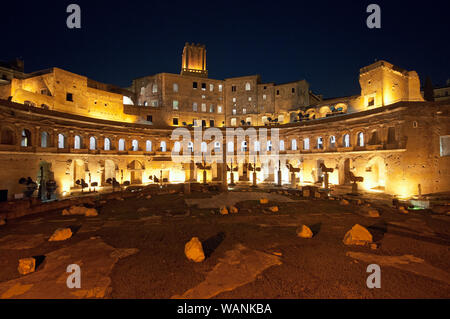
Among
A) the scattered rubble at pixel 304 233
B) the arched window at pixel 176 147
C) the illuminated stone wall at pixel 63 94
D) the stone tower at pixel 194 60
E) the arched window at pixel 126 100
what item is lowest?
the scattered rubble at pixel 304 233

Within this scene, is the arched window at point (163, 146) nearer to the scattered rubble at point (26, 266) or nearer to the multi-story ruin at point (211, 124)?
the multi-story ruin at point (211, 124)

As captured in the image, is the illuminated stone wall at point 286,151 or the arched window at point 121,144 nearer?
the illuminated stone wall at point 286,151

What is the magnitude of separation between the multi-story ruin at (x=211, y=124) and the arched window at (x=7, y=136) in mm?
104

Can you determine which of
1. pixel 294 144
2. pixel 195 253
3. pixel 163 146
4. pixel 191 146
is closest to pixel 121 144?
pixel 163 146

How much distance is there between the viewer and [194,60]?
150 feet

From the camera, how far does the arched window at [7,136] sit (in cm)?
2222

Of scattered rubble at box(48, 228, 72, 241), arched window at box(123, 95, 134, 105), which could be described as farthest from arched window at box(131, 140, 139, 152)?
scattered rubble at box(48, 228, 72, 241)

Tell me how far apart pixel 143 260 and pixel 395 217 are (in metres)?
13.8

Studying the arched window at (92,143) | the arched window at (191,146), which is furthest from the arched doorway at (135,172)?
the arched window at (191,146)

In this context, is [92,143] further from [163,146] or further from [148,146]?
[163,146]

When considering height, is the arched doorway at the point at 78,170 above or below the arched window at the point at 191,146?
below

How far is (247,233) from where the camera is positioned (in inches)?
380
